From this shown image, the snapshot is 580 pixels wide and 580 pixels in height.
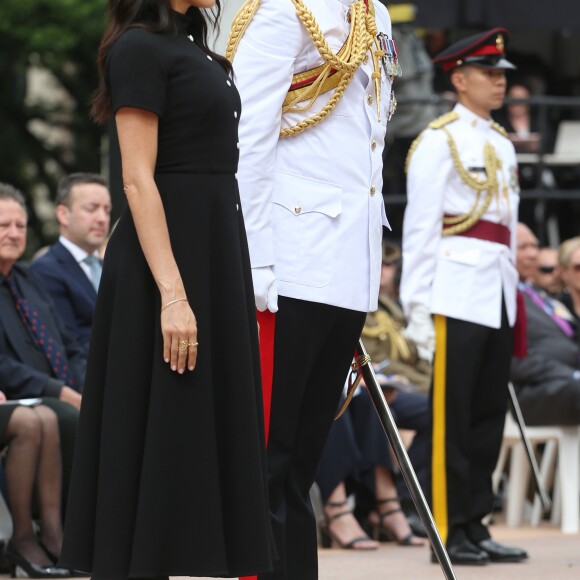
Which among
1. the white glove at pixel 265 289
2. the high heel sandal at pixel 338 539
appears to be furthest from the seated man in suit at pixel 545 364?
the white glove at pixel 265 289

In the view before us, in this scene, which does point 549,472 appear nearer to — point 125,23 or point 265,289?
point 265,289

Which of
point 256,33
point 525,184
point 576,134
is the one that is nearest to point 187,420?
point 256,33

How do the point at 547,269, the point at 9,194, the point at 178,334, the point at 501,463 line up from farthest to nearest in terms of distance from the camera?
1. the point at 547,269
2. the point at 501,463
3. the point at 9,194
4. the point at 178,334

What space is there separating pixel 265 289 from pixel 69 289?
10.7 feet

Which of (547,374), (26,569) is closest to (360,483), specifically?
(547,374)

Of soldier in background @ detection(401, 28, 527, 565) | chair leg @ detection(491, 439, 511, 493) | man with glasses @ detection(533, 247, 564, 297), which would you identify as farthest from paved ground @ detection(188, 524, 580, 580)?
man with glasses @ detection(533, 247, 564, 297)

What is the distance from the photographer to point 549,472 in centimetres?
914

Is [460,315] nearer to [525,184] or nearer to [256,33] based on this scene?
[256,33]

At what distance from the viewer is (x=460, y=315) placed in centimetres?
641

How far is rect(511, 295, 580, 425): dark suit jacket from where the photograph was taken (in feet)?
27.6

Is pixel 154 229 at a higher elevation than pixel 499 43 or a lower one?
lower

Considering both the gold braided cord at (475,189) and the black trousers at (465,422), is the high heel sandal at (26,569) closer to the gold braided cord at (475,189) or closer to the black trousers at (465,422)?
the black trousers at (465,422)

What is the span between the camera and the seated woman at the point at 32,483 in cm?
618

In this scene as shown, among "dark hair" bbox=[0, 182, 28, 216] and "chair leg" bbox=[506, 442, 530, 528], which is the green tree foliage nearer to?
"chair leg" bbox=[506, 442, 530, 528]
